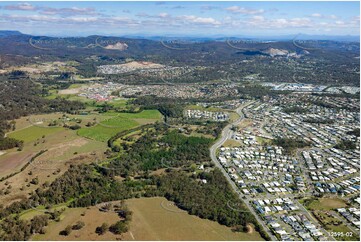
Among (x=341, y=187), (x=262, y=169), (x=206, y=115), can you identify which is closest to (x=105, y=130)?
(x=206, y=115)

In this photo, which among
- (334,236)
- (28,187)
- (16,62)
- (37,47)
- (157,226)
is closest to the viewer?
(334,236)

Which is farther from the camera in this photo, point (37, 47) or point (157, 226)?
point (37, 47)

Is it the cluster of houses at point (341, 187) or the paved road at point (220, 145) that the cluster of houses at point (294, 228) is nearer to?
the paved road at point (220, 145)

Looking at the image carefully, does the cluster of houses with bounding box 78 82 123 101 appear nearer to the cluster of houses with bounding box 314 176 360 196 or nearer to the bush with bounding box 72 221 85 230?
the bush with bounding box 72 221 85 230

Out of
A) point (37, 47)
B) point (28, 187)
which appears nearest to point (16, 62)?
point (37, 47)

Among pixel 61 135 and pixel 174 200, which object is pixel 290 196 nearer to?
pixel 174 200

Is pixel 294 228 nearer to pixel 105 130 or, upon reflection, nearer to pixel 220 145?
pixel 220 145

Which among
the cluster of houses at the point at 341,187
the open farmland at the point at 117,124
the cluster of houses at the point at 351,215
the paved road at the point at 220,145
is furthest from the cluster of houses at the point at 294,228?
the open farmland at the point at 117,124
